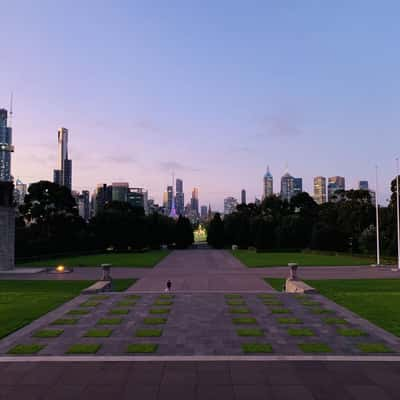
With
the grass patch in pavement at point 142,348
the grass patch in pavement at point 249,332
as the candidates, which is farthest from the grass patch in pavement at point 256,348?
the grass patch in pavement at point 142,348

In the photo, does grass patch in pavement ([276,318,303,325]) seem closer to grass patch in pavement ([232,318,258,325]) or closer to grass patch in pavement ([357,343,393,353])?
grass patch in pavement ([232,318,258,325])

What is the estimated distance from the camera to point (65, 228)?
64750 millimetres

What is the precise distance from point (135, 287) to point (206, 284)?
5.33 meters

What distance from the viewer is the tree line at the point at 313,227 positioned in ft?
186

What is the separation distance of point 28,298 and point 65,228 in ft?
147

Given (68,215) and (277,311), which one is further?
(68,215)

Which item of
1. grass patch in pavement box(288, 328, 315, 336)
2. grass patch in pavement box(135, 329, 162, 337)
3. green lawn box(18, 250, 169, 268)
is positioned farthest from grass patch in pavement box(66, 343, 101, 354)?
green lawn box(18, 250, 169, 268)

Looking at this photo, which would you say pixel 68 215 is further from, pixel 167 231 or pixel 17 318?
pixel 17 318

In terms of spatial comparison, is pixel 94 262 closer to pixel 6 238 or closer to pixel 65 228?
pixel 6 238

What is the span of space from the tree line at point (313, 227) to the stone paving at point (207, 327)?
130 ft
